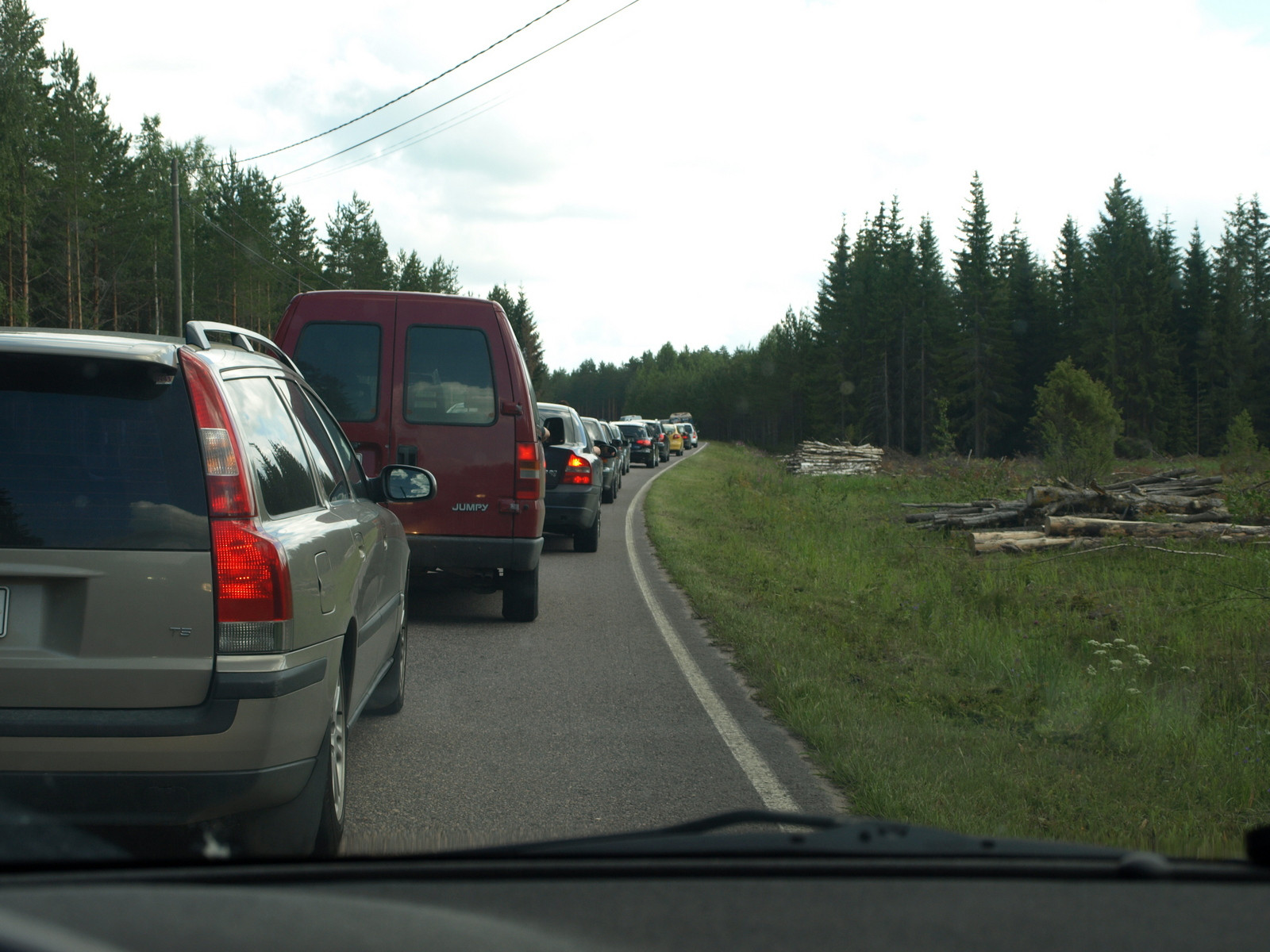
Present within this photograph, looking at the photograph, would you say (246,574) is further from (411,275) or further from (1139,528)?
(411,275)

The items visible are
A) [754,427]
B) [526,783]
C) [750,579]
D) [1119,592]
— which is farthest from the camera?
[754,427]

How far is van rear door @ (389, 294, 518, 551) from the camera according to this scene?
339 inches

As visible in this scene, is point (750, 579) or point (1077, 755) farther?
point (750, 579)

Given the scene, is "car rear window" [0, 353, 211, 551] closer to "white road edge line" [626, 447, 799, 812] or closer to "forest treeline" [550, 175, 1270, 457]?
"white road edge line" [626, 447, 799, 812]

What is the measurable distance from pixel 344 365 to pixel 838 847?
24.6ft

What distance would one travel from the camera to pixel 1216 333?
2731 inches

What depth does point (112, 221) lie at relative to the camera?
5394 centimetres

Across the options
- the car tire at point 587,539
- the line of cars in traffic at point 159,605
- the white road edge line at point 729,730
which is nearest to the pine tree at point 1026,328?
the car tire at point 587,539

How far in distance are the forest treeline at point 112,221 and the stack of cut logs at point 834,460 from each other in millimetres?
26381

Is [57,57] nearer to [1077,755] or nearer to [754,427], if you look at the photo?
[1077,755]

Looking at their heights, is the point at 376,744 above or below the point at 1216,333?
below

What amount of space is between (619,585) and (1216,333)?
69.5 m

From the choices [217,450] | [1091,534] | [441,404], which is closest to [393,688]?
[217,450]

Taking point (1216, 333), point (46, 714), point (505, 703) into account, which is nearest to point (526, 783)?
point (505, 703)
